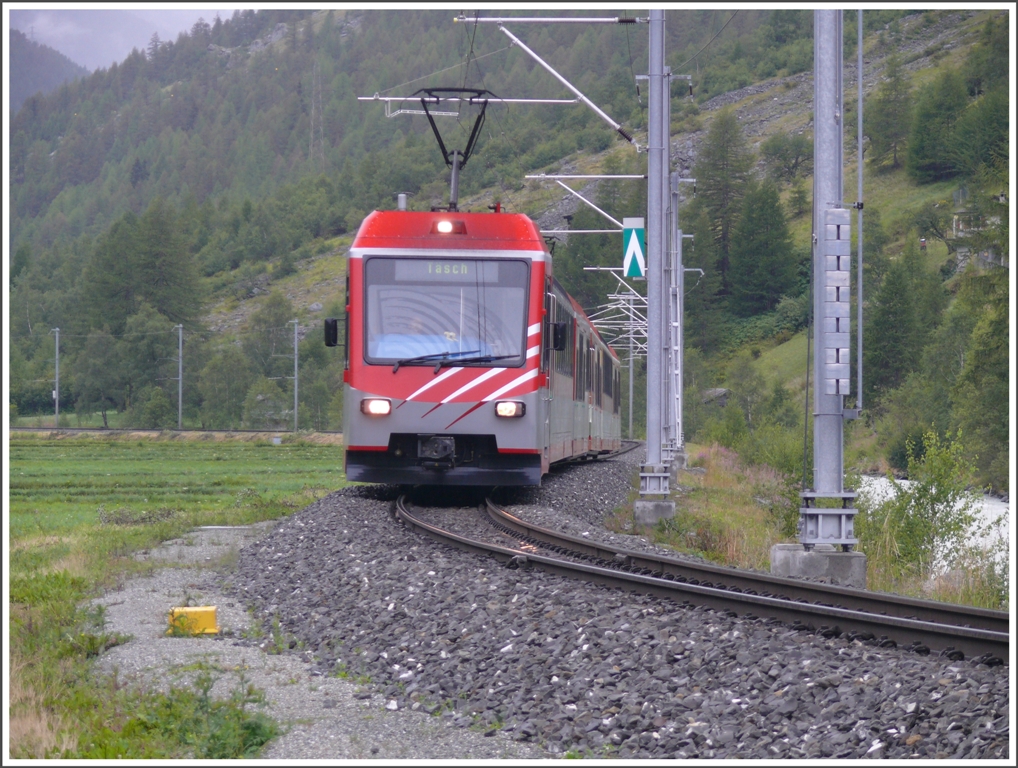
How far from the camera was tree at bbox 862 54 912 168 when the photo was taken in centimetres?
12094

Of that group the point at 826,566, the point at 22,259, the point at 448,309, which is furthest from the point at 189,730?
the point at 22,259

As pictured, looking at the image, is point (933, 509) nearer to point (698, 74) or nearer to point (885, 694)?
point (885, 694)

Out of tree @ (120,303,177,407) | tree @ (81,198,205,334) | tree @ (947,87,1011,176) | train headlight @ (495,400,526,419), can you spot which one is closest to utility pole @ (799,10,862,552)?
train headlight @ (495,400,526,419)

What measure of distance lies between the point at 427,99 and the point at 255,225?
14470 cm

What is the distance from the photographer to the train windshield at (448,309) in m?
14.3

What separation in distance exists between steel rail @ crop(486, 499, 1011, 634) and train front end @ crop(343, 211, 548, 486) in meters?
2.97

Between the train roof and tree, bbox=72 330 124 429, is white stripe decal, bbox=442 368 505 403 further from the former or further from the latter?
tree, bbox=72 330 124 429

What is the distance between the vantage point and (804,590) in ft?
26.8

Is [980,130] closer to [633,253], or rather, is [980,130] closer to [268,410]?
[268,410]

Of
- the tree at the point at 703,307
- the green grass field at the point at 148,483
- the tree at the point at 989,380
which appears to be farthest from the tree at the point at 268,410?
the tree at the point at 989,380

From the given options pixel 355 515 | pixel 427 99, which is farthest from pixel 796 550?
pixel 427 99

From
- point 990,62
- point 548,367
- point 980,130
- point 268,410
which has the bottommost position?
point 268,410

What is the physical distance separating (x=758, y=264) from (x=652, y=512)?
87763 mm

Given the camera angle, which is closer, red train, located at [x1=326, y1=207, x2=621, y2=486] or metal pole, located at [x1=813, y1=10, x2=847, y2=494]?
metal pole, located at [x1=813, y1=10, x2=847, y2=494]
